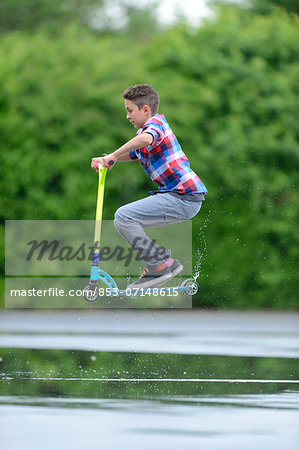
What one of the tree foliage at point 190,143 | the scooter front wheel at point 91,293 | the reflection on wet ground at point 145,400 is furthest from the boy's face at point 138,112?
the tree foliage at point 190,143

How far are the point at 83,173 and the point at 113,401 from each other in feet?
28.3

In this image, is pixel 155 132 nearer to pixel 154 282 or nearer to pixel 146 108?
pixel 146 108

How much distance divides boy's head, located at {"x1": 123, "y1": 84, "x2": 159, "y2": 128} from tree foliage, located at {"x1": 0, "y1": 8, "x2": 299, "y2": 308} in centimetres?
761

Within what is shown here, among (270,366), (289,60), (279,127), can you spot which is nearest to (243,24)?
(289,60)

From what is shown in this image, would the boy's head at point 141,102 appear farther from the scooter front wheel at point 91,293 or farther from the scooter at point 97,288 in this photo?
the scooter front wheel at point 91,293

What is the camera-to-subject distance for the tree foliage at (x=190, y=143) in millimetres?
16609

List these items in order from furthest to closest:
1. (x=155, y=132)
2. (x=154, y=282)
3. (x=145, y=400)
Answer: (x=154, y=282) → (x=145, y=400) → (x=155, y=132)

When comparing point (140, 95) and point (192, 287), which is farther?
point (192, 287)

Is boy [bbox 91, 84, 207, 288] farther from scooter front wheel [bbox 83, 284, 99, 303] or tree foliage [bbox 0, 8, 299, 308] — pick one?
tree foliage [bbox 0, 8, 299, 308]

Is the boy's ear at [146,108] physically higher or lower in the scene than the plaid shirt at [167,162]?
higher

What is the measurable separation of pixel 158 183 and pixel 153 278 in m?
0.87

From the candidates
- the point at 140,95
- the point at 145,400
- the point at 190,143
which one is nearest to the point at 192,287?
the point at 145,400

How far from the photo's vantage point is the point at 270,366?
432 inches

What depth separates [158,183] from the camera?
8719mm
